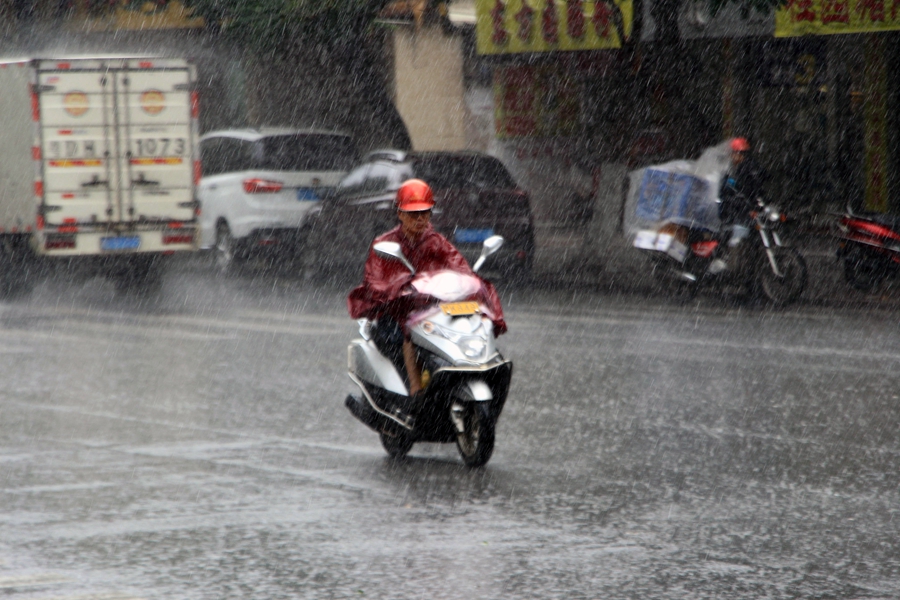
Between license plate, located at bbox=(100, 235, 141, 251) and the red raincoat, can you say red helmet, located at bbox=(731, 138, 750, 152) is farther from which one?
the red raincoat

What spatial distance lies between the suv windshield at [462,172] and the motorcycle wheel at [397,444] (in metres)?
10.5

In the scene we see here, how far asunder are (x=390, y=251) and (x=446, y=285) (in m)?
0.38

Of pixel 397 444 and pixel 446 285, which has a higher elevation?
pixel 446 285

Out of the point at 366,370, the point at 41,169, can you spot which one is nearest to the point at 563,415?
the point at 366,370

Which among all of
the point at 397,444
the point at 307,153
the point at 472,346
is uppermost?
the point at 472,346

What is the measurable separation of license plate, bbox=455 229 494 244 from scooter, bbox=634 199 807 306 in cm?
190

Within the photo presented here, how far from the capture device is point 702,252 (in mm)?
16828

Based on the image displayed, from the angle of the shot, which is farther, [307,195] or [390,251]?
[307,195]

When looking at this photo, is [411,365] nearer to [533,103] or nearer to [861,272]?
[861,272]

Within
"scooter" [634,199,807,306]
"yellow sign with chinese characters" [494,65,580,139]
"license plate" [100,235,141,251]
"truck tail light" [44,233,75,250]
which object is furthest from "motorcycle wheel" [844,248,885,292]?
"yellow sign with chinese characters" [494,65,580,139]

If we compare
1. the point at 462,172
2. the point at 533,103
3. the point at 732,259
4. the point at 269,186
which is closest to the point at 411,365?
the point at 732,259

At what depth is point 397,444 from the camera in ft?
27.9

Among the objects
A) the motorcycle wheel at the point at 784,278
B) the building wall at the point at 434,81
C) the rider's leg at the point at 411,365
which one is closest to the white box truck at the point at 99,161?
the motorcycle wheel at the point at 784,278

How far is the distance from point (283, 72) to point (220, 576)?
28.4 metres
